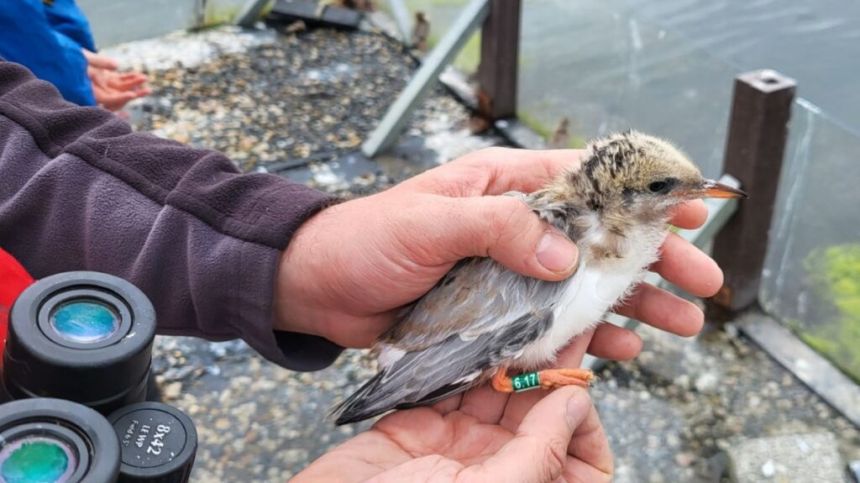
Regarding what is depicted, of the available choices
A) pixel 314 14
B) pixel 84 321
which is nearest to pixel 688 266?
pixel 84 321

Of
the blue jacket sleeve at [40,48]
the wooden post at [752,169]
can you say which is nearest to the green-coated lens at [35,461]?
the blue jacket sleeve at [40,48]

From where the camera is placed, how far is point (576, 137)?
4590 millimetres

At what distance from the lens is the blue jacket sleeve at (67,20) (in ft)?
10.8

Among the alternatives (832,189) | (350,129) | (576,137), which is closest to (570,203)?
(832,189)

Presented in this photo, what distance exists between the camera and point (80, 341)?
1166 millimetres

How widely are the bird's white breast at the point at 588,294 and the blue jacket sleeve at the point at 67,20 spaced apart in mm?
2317

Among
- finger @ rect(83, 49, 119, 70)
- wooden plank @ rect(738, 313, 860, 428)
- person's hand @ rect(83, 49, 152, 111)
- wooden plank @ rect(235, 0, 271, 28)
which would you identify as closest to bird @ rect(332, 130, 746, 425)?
wooden plank @ rect(738, 313, 860, 428)

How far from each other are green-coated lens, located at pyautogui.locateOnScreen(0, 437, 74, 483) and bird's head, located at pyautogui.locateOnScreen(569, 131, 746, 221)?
1.40 metres

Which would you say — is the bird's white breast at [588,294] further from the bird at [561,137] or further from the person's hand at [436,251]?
the bird at [561,137]

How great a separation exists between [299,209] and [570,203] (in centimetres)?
67

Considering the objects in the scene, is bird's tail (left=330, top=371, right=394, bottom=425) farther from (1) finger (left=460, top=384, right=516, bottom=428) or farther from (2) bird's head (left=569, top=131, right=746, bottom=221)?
(2) bird's head (left=569, top=131, right=746, bottom=221)

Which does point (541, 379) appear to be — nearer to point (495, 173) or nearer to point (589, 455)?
point (589, 455)

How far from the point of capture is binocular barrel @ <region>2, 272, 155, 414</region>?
112cm

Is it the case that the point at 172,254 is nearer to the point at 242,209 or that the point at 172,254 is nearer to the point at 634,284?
the point at 242,209
